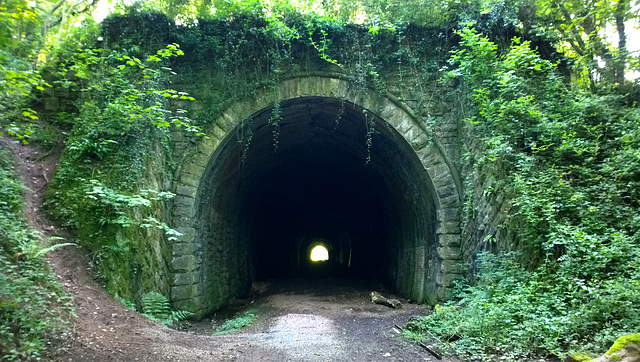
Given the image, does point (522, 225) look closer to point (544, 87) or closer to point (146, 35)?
point (544, 87)

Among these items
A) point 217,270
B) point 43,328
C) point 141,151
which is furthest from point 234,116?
point 43,328

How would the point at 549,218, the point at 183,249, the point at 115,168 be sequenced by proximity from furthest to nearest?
the point at 183,249
the point at 115,168
the point at 549,218

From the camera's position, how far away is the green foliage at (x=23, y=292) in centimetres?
327

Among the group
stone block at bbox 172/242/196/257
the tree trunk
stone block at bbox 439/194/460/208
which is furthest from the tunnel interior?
the tree trunk

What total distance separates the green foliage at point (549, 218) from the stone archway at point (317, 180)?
4.45 ft

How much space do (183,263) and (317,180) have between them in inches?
335

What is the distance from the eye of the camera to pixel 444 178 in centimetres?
815

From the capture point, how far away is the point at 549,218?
5047 mm

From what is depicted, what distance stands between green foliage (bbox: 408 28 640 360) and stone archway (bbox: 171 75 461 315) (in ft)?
4.45

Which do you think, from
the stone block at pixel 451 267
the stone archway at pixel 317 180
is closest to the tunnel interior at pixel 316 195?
the stone archway at pixel 317 180

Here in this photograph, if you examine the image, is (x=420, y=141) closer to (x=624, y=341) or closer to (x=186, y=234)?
(x=186, y=234)

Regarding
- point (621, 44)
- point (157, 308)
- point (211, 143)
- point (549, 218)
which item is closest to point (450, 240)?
point (549, 218)

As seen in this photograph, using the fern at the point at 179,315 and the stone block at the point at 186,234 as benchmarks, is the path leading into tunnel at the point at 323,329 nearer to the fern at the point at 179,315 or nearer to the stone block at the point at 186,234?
the fern at the point at 179,315

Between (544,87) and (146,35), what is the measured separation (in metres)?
8.29
